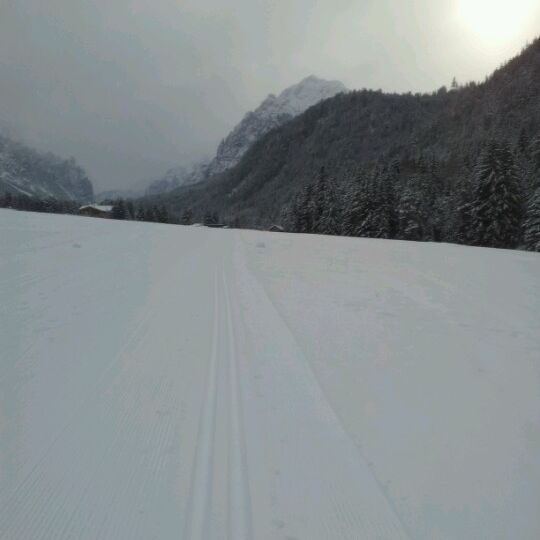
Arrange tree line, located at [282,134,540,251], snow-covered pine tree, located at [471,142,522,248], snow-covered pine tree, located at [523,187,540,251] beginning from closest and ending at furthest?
snow-covered pine tree, located at [523,187,540,251] < snow-covered pine tree, located at [471,142,522,248] < tree line, located at [282,134,540,251]

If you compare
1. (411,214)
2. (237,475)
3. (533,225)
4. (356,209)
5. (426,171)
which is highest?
(426,171)

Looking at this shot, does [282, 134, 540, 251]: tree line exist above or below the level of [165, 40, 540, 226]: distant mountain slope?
below

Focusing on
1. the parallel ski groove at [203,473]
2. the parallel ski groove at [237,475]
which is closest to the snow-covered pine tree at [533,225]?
the parallel ski groove at [237,475]

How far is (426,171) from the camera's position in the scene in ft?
241

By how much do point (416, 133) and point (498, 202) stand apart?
107m

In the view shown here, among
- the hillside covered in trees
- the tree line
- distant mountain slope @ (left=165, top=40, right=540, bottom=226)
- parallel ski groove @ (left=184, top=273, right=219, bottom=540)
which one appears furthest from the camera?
distant mountain slope @ (left=165, top=40, right=540, bottom=226)

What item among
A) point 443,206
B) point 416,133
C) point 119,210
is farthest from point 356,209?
point 416,133

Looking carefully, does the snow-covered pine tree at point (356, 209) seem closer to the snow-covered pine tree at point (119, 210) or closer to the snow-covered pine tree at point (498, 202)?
the snow-covered pine tree at point (498, 202)

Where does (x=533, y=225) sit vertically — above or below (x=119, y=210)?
above

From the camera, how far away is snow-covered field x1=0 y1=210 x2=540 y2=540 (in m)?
2.17

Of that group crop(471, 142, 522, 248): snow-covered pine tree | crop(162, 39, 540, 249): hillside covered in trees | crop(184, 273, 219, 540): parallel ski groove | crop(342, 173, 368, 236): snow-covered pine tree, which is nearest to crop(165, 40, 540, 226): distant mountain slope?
crop(162, 39, 540, 249): hillside covered in trees

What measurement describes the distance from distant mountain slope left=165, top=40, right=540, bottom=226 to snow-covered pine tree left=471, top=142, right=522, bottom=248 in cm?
1658

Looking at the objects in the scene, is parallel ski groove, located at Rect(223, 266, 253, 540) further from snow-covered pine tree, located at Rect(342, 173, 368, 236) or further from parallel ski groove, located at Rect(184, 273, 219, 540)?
snow-covered pine tree, located at Rect(342, 173, 368, 236)

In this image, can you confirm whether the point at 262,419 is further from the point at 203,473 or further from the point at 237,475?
the point at 203,473
